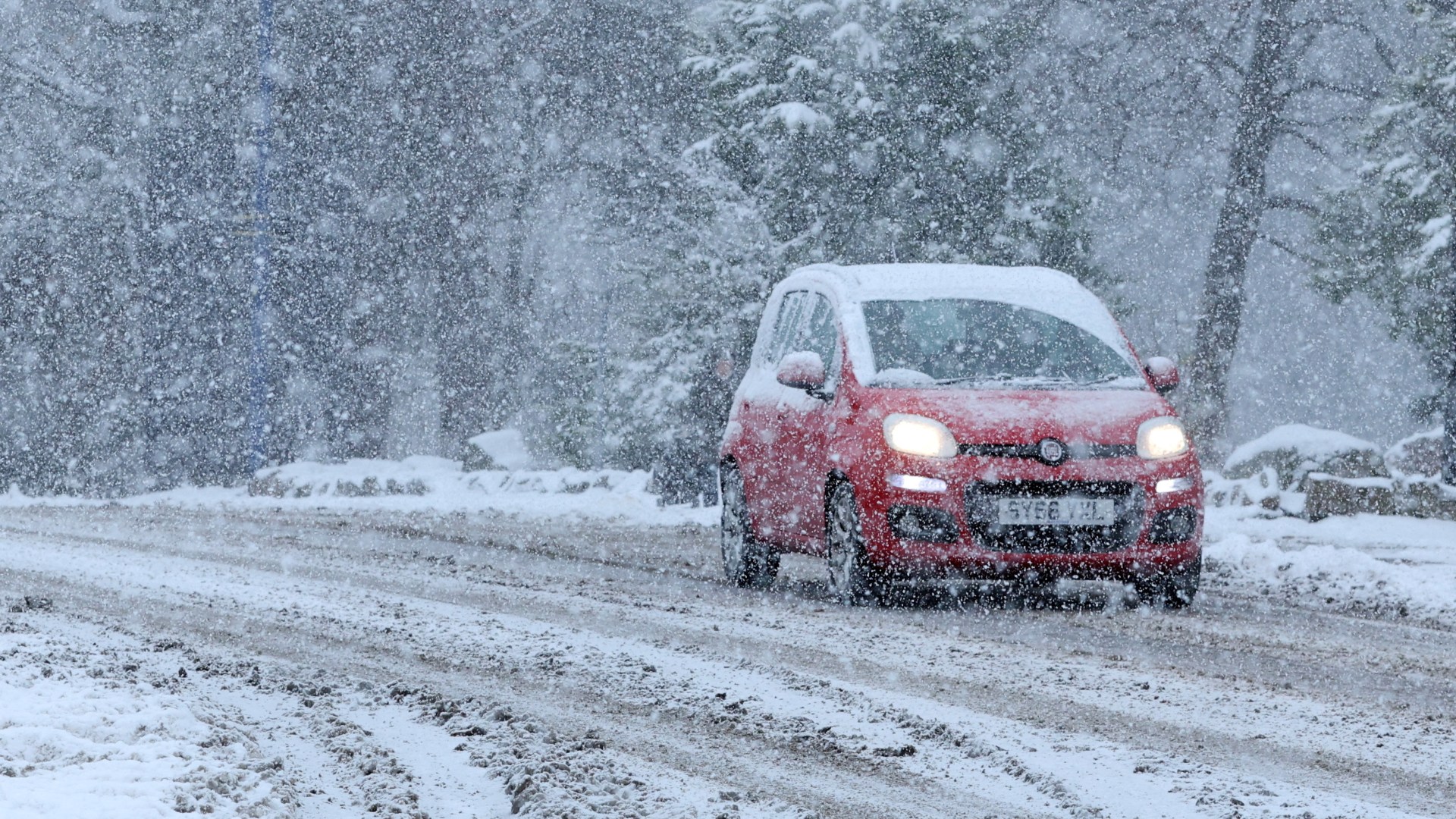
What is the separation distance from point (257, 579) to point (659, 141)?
Answer: 708 inches

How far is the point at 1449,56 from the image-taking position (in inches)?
809

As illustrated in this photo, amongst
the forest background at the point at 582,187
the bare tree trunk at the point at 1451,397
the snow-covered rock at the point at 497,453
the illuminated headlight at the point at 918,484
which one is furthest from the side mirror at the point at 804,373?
the snow-covered rock at the point at 497,453

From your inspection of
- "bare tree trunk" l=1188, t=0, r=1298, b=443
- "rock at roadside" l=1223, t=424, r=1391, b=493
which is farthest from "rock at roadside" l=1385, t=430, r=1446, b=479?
"rock at roadside" l=1223, t=424, r=1391, b=493

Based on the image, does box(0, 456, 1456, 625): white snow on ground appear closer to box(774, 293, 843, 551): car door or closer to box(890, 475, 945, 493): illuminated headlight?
box(890, 475, 945, 493): illuminated headlight

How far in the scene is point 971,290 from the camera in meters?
9.77

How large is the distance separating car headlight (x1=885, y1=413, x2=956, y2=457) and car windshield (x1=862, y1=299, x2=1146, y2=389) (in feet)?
1.48

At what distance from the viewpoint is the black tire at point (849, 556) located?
8.51 metres

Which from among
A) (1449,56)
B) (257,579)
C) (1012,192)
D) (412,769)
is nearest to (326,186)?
(1012,192)

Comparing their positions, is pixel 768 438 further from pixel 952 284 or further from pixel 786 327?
pixel 952 284

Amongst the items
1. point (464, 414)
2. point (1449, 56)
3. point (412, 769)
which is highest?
point (1449, 56)

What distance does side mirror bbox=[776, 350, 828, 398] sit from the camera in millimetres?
9023

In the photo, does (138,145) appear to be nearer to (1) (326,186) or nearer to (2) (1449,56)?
(1) (326,186)

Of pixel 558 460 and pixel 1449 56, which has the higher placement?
pixel 1449 56

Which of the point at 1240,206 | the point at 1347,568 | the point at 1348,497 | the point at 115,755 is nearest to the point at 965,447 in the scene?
the point at 1347,568
